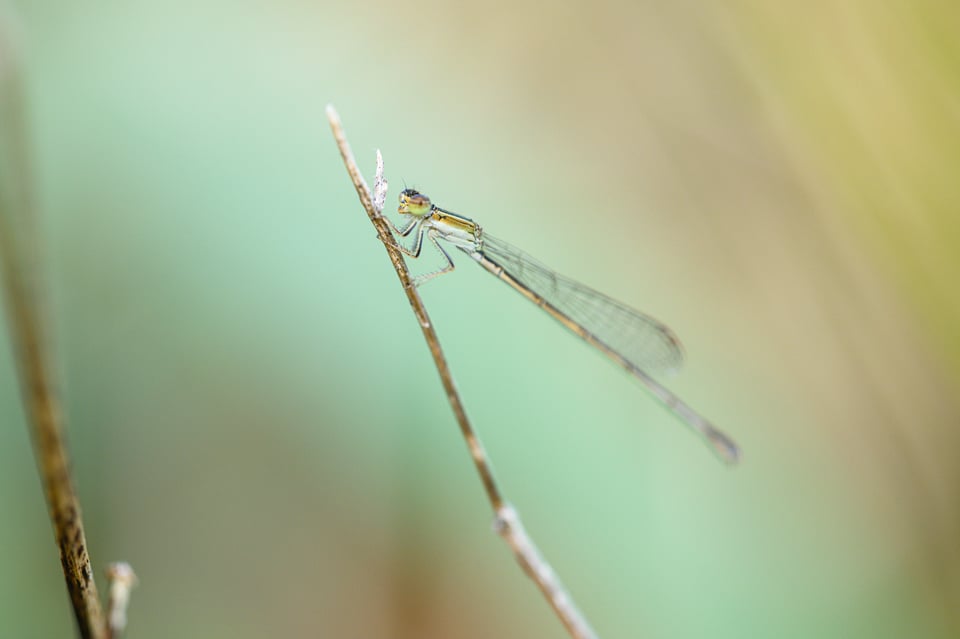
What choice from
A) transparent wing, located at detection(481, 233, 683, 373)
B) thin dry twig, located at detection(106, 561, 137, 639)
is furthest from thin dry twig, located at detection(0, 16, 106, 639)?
transparent wing, located at detection(481, 233, 683, 373)

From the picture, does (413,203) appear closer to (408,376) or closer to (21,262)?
(408,376)

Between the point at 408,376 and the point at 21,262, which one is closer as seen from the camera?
the point at 21,262

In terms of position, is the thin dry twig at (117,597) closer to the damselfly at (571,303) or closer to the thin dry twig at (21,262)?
the thin dry twig at (21,262)

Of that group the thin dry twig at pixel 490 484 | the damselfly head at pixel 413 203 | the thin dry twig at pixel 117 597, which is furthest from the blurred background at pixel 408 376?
the thin dry twig at pixel 117 597

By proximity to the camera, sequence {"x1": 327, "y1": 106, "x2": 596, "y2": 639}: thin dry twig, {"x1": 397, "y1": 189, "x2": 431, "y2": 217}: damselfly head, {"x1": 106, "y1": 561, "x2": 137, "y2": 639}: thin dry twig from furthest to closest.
A: 1. {"x1": 397, "y1": 189, "x2": 431, "y2": 217}: damselfly head
2. {"x1": 327, "y1": 106, "x2": 596, "y2": 639}: thin dry twig
3. {"x1": 106, "y1": 561, "x2": 137, "y2": 639}: thin dry twig

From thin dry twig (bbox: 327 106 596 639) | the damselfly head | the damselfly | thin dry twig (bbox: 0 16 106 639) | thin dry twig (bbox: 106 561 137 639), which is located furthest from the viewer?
the damselfly

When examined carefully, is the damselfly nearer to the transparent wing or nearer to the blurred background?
the transparent wing

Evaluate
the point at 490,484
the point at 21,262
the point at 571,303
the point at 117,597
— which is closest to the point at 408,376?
the point at 571,303

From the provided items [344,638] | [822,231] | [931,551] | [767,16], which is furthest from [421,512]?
[767,16]

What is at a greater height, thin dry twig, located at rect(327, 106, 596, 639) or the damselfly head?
the damselfly head
